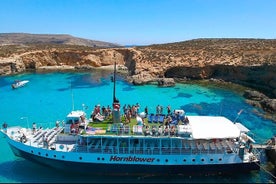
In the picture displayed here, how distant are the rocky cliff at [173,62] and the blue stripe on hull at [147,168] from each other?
25.7 meters

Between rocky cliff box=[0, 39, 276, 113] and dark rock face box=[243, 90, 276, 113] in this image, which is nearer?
dark rock face box=[243, 90, 276, 113]

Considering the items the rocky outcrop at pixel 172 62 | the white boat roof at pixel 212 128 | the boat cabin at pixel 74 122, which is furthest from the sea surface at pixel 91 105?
the rocky outcrop at pixel 172 62

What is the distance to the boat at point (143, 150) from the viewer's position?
2195cm

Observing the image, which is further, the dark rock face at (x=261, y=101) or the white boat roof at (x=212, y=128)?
the dark rock face at (x=261, y=101)

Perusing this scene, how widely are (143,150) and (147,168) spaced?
1.24m

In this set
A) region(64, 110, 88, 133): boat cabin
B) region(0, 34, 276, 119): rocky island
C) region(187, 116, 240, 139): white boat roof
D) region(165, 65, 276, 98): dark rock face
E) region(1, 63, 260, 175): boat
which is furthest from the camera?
region(0, 34, 276, 119): rocky island

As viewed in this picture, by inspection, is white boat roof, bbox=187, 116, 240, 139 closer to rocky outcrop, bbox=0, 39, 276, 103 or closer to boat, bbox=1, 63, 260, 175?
boat, bbox=1, 63, 260, 175

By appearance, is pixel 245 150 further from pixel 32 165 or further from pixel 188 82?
pixel 188 82

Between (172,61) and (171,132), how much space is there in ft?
137

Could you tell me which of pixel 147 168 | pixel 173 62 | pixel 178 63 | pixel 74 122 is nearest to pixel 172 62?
pixel 173 62

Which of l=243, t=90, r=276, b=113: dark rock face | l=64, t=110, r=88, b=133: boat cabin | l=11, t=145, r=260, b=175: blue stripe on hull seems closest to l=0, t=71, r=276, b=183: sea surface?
l=11, t=145, r=260, b=175: blue stripe on hull

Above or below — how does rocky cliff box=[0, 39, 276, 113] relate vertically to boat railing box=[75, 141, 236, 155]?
above

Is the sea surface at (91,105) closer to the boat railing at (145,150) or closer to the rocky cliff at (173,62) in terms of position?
the boat railing at (145,150)

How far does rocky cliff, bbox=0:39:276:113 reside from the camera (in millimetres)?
53094
